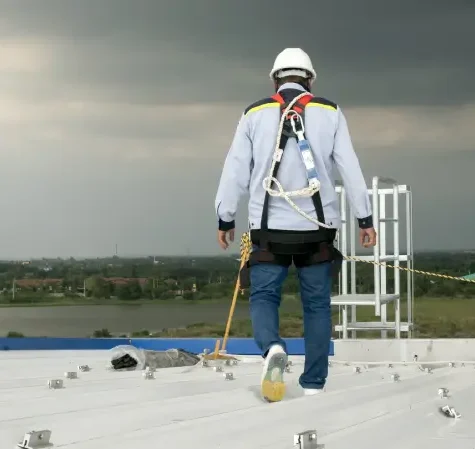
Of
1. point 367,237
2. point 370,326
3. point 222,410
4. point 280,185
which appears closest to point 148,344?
point 370,326

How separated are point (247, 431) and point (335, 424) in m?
0.31

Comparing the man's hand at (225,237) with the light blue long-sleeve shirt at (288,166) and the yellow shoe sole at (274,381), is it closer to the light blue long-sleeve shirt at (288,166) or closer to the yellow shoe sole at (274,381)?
the light blue long-sleeve shirt at (288,166)

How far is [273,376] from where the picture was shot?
8.73 feet

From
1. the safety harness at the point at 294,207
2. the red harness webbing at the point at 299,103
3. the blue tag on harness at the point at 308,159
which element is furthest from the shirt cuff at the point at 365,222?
the red harness webbing at the point at 299,103

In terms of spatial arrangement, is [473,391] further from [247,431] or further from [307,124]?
[247,431]

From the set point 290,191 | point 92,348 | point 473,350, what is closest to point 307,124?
point 290,191

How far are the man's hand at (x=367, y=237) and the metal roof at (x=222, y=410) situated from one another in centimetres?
45

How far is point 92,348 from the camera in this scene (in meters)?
5.75

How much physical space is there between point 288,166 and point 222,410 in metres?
0.82

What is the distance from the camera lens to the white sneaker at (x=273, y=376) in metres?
2.64

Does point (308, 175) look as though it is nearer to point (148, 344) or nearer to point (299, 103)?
point (299, 103)

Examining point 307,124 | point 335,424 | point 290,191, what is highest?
point 307,124

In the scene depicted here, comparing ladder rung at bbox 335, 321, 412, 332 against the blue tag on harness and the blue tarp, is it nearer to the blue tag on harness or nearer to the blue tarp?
the blue tarp

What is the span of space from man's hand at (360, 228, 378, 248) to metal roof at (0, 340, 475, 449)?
0.45 meters
